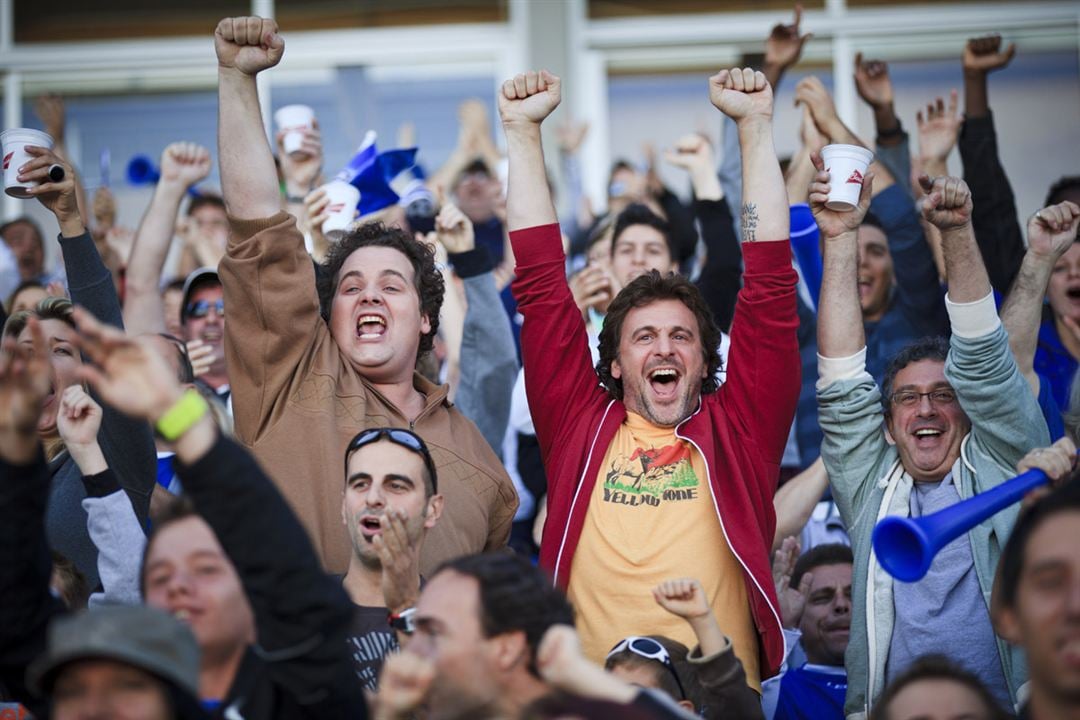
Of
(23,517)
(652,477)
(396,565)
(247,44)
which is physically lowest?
(396,565)

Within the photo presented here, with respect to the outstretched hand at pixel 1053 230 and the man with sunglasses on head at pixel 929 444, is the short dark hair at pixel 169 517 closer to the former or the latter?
the man with sunglasses on head at pixel 929 444

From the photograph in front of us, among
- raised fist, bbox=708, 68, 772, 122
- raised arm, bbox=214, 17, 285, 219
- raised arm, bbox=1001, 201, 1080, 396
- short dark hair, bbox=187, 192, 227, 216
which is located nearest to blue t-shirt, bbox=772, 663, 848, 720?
raised arm, bbox=1001, 201, 1080, 396

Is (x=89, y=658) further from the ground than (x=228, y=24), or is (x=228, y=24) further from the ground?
(x=228, y=24)

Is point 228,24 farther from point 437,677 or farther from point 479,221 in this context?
point 479,221

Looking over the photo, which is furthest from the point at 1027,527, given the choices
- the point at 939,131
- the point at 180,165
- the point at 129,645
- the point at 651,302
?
the point at 180,165

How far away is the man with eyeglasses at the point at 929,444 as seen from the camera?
4094 mm

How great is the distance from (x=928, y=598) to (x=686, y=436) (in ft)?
2.66

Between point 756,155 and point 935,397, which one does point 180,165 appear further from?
point 935,397

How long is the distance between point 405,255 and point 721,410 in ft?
3.86

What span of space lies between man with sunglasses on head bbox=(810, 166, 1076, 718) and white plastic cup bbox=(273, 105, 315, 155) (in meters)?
2.50

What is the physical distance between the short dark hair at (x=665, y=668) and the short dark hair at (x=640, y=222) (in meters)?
2.35

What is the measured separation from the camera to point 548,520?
4207mm

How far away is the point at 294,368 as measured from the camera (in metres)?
4.27

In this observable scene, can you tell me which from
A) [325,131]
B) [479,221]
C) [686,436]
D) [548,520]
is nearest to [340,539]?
[548,520]
